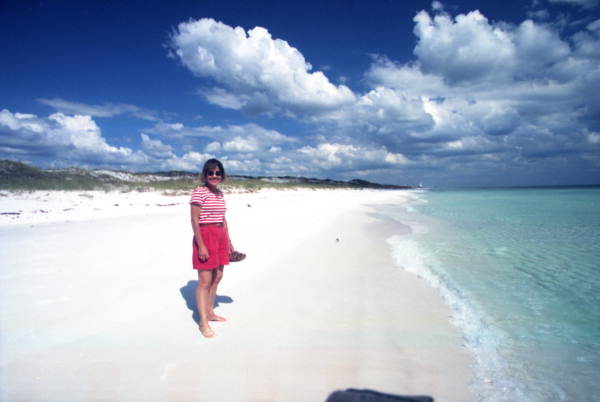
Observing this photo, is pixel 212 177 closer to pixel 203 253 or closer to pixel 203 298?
pixel 203 253

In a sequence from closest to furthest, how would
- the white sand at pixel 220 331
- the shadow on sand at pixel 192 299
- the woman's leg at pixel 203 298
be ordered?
the white sand at pixel 220 331 < the woman's leg at pixel 203 298 < the shadow on sand at pixel 192 299

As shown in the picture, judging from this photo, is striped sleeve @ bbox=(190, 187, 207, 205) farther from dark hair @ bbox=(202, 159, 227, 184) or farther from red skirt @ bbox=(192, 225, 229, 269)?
red skirt @ bbox=(192, 225, 229, 269)

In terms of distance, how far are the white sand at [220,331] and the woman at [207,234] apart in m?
0.45

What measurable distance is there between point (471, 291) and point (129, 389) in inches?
209

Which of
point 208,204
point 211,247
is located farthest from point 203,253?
point 208,204

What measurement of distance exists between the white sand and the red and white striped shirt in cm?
140

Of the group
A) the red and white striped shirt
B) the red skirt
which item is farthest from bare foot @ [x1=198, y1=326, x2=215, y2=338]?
the red and white striped shirt

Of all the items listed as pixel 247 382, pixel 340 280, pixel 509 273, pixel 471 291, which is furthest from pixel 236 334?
pixel 509 273

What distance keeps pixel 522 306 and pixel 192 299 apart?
5156 mm

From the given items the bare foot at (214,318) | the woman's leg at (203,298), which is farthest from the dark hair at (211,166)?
the bare foot at (214,318)

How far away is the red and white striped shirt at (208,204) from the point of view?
3.67 m

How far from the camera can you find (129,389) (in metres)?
2.74

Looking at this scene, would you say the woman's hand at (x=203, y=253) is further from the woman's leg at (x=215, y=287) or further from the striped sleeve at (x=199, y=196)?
the striped sleeve at (x=199, y=196)

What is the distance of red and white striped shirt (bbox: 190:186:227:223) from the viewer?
367cm
